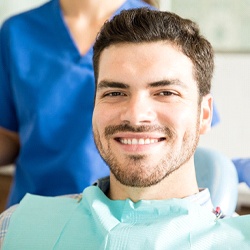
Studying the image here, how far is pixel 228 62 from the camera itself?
2615mm

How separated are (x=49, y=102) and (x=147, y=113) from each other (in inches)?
17.6

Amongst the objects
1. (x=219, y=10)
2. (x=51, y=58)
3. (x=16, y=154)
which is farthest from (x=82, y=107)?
(x=219, y=10)

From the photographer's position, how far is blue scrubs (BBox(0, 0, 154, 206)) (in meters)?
1.34

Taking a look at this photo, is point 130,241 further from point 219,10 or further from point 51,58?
point 219,10

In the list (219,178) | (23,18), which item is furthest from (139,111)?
(23,18)

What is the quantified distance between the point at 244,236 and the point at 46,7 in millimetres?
814

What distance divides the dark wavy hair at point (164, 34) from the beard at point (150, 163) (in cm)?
13

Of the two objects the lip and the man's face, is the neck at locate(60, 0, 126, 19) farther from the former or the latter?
the lip

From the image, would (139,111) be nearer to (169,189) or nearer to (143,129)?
(143,129)

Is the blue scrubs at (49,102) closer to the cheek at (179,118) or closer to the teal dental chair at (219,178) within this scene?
the teal dental chair at (219,178)

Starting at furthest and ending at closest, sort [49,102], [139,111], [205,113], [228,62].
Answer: [228,62] → [49,102] → [205,113] → [139,111]

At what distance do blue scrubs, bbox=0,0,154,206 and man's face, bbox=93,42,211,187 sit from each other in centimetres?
30

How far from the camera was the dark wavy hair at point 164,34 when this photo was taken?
1.04 meters

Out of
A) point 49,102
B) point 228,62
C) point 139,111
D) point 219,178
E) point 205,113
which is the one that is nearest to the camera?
point 139,111
